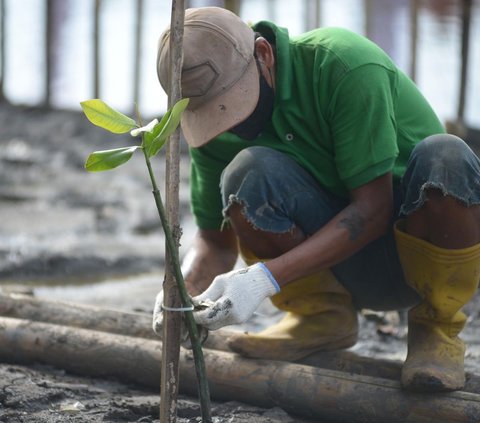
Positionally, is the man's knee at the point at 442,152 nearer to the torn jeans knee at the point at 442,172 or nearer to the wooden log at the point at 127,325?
the torn jeans knee at the point at 442,172

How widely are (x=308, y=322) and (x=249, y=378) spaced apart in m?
0.33

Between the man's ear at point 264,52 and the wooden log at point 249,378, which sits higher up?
the man's ear at point 264,52

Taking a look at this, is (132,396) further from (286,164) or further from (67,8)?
(67,8)

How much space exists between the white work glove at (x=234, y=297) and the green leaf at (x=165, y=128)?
49cm

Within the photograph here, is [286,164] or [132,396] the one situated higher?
[286,164]

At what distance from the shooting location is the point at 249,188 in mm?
3129

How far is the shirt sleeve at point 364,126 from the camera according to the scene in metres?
2.98

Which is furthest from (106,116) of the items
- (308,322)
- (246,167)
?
(308,322)

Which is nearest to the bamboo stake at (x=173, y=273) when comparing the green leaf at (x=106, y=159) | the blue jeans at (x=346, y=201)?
the green leaf at (x=106, y=159)

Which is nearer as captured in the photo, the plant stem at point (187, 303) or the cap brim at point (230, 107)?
the plant stem at point (187, 303)

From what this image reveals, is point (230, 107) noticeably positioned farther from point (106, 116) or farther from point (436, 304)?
point (436, 304)

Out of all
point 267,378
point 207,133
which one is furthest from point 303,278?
point 207,133

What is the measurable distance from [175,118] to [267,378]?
102cm

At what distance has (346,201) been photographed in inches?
130
